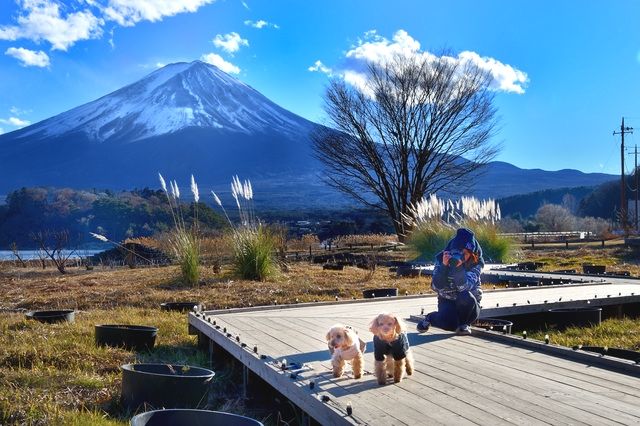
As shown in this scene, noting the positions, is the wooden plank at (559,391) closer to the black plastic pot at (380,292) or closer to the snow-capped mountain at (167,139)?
the black plastic pot at (380,292)

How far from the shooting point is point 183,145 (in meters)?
115

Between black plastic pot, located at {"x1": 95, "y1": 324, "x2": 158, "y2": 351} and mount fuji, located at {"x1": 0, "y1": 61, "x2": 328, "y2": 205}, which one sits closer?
black plastic pot, located at {"x1": 95, "y1": 324, "x2": 158, "y2": 351}

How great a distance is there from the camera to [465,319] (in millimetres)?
5445

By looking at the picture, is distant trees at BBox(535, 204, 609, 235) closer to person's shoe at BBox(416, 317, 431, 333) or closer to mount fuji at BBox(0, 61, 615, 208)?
person's shoe at BBox(416, 317, 431, 333)

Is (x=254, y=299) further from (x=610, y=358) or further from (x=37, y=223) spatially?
(x=37, y=223)

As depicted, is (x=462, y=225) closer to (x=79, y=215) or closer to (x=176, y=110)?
(x=79, y=215)

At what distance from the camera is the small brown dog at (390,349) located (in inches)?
152

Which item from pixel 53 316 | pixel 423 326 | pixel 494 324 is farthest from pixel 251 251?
pixel 423 326

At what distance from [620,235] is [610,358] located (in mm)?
28075

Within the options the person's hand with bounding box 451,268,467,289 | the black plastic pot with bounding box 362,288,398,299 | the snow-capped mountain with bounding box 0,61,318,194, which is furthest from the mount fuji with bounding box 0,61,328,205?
the person's hand with bounding box 451,268,467,289

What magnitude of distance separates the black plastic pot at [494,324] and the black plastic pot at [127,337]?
288 cm

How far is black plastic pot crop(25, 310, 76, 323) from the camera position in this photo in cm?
721

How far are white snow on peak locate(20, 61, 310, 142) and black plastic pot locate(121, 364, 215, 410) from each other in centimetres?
11739

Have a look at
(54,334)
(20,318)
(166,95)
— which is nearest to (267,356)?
(54,334)
